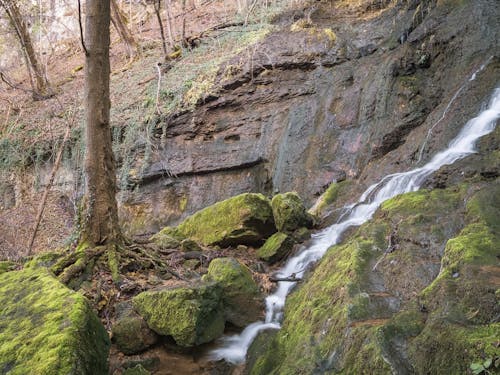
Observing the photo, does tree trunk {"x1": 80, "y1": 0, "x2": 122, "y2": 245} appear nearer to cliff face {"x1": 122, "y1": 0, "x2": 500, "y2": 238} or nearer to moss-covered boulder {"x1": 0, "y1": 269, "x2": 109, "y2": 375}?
cliff face {"x1": 122, "y1": 0, "x2": 500, "y2": 238}

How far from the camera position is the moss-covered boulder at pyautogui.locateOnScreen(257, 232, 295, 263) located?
7.13m

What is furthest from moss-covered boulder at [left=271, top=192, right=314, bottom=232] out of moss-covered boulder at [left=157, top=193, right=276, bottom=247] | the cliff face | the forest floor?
the forest floor

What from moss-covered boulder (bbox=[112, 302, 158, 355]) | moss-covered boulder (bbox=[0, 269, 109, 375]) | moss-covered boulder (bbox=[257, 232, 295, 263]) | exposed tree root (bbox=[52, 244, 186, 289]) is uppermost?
moss-covered boulder (bbox=[0, 269, 109, 375])

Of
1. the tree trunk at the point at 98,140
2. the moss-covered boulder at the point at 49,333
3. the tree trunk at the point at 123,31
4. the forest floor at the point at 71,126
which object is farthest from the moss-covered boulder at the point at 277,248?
the tree trunk at the point at 123,31

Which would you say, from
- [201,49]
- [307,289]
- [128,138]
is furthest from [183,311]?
[201,49]

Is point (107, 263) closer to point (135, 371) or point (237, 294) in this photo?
point (237, 294)

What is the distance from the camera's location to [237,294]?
5.43 m

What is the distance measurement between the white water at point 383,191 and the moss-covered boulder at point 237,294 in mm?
260

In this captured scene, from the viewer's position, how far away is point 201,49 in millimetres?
16750

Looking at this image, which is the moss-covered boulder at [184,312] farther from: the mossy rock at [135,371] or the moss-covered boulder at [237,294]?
the mossy rock at [135,371]

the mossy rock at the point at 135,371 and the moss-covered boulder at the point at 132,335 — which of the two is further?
the moss-covered boulder at the point at 132,335

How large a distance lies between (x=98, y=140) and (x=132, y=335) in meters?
2.84

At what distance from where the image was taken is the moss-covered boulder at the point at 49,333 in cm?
296

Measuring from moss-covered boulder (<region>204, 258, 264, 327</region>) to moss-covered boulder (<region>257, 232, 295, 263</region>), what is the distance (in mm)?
1448
